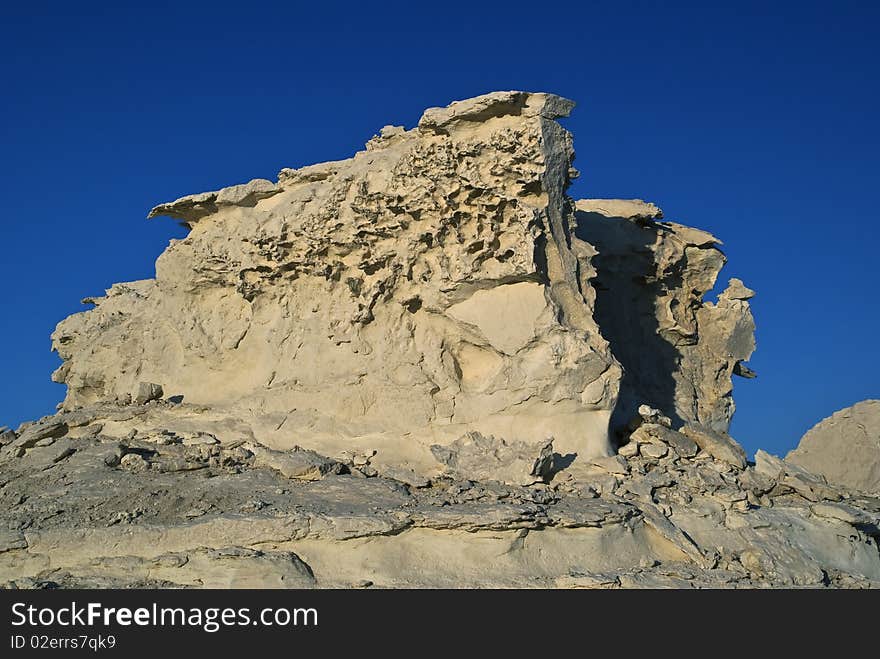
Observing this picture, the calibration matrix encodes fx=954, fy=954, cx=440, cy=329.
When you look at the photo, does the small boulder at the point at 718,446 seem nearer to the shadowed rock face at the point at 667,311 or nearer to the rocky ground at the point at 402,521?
the rocky ground at the point at 402,521

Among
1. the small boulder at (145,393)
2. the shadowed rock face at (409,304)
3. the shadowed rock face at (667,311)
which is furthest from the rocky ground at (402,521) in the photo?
the shadowed rock face at (667,311)

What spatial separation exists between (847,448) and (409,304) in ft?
38.1

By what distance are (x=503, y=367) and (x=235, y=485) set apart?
12.6 feet

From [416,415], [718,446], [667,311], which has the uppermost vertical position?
[667,311]

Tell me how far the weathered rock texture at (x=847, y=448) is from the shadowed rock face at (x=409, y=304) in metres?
6.02

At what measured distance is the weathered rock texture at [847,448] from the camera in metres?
19.6

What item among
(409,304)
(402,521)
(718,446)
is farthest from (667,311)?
(402,521)

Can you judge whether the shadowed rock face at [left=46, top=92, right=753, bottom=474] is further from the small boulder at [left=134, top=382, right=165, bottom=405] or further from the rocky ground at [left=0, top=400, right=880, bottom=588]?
the rocky ground at [left=0, top=400, right=880, bottom=588]

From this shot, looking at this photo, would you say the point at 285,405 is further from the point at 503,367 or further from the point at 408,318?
the point at 503,367

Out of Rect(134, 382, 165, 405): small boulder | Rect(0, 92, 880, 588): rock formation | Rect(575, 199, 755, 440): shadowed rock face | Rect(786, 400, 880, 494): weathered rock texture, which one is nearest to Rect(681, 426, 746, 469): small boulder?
Rect(0, 92, 880, 588): rock formation

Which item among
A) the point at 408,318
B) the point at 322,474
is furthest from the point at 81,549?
the point at 408,318

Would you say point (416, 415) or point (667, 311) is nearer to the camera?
point (416, 415)

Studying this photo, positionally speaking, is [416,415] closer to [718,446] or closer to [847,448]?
[718,446]

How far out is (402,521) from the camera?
9.91 metres
